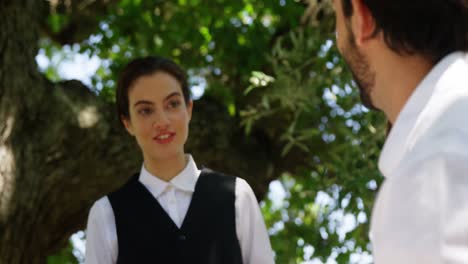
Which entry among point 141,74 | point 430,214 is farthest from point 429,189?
point 141,74

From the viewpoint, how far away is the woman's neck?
2697 millimetres

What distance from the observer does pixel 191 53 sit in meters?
5.04

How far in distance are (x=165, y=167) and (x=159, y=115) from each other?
0.16 m

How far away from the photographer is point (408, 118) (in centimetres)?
101

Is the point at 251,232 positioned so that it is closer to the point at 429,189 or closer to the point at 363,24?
the point at 363,24

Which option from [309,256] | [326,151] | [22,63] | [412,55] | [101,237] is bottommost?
[309,256]

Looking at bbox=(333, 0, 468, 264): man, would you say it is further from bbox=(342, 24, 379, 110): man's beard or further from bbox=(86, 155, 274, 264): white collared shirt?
bbox=(86, 155, 274, 264): white collared shirt

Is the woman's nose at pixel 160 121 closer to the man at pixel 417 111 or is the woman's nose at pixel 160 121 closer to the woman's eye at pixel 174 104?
the woman's eye at pixel 174 104

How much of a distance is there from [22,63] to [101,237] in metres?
1.43

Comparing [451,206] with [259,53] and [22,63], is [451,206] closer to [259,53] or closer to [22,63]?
[22,63]

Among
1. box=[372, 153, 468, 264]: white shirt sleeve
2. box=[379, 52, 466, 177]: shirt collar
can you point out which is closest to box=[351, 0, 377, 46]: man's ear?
box=[379, 52, 466, 177]: shirt collar

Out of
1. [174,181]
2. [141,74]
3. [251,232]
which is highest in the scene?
[141,74]

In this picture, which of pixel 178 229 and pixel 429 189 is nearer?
pixel 429 189

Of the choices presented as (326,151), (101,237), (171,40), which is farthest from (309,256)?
(101,237)
